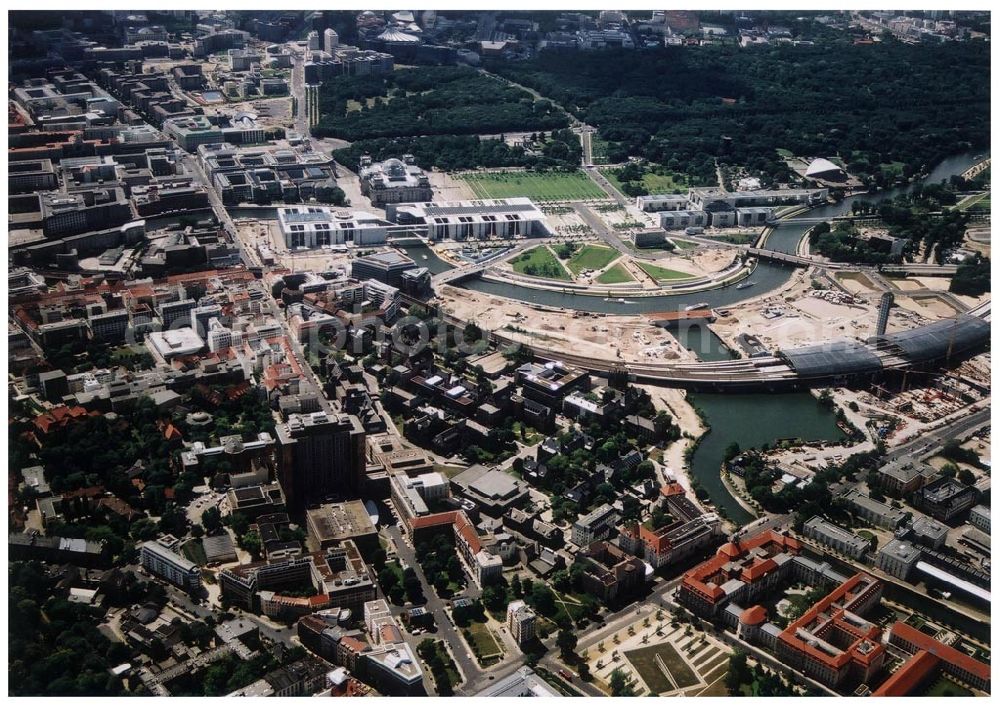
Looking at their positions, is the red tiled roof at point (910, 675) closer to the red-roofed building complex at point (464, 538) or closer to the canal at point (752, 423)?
the canal at point (752, 423)

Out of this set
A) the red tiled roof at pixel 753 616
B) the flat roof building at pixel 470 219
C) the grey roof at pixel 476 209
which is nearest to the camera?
the red tiled roof at pixel 753 616

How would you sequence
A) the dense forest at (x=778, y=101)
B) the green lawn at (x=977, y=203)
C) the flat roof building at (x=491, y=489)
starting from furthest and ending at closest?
the dense forest at (x=778, y=101) → the green lawn at (x=977, y=203) → the flat roof building at (x=491, y=489)

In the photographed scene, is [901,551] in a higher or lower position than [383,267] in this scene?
lower

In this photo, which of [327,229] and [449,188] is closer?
[327,229]

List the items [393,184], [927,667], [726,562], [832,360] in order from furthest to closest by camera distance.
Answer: [393,184]
[832,360]
[726,562]
[927,667]

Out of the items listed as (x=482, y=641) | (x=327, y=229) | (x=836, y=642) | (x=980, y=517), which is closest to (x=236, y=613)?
(x=482, y=641)

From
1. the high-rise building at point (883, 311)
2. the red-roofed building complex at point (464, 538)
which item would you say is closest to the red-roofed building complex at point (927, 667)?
the red-roofed building complex at point (464, 538)

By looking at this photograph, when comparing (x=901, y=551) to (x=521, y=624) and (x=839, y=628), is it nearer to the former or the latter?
(x=839, y=628)

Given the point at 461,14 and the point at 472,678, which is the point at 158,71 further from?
the point at 472,678
